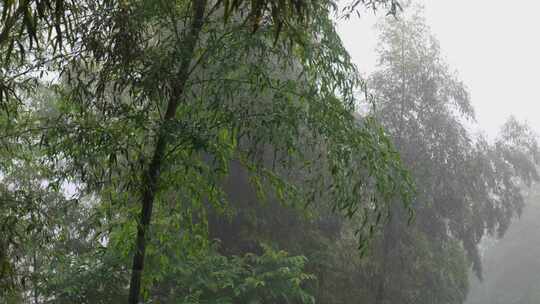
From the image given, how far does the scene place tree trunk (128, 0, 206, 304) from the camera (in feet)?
10.8

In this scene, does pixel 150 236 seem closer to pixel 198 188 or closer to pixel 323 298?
pixel 198 188

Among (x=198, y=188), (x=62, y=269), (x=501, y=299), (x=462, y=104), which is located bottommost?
(x=501, y=299)

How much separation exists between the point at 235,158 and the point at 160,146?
0.71 m

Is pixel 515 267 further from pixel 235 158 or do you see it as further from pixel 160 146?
pixel 160 146

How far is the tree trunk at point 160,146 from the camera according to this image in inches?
130


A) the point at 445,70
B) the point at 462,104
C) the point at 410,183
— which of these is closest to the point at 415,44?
the point at 445,70

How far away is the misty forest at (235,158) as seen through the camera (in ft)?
10.8

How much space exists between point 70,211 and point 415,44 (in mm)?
5885

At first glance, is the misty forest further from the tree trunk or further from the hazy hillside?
the hazy hillside

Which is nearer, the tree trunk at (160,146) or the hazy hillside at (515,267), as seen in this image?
the tree trunk at (160,146)

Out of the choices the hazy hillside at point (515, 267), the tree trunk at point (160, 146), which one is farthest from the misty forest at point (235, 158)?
the hazy hillside at point (515, 267)

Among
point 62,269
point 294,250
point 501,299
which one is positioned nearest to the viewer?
point 62,269

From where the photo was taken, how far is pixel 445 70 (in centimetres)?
891

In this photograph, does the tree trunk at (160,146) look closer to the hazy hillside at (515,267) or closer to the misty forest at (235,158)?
the misty forest at (235,158)
